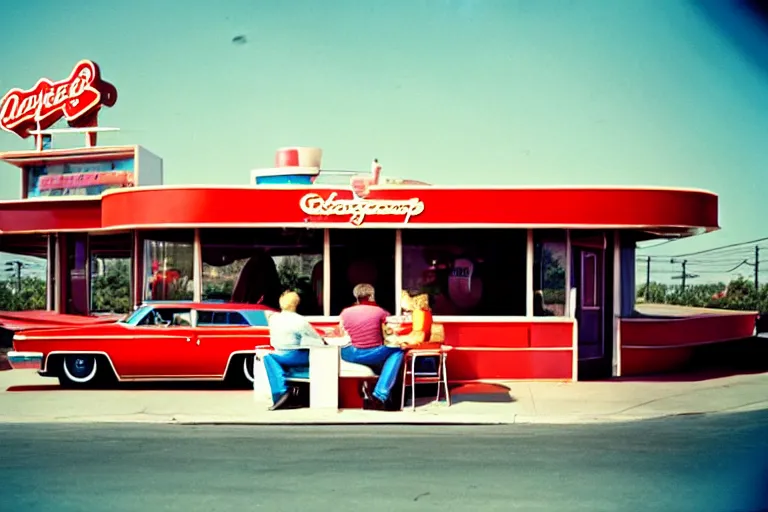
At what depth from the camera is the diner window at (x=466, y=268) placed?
15414 mm

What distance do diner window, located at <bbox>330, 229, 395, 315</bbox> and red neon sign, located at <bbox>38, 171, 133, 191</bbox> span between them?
7572 millimetres

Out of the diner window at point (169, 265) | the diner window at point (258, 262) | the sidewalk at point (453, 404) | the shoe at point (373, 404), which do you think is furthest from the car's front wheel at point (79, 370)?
the shoe at point (373, 404)

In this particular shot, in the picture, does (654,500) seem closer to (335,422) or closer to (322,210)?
(335,422)

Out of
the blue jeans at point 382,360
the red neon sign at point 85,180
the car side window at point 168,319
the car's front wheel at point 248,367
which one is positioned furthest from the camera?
the red neon sign at point 85,180

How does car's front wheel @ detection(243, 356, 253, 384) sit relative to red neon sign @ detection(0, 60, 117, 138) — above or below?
below

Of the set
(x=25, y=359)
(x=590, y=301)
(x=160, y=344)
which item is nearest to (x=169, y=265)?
(x=160, y=344)

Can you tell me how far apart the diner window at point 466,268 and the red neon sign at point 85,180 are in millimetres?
8398

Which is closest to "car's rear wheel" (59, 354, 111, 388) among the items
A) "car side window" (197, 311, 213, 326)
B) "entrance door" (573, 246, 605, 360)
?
"car side window" (197, 311, 213, 326)

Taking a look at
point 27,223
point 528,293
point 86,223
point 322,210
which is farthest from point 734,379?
point 27,223

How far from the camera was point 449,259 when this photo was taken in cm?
1553

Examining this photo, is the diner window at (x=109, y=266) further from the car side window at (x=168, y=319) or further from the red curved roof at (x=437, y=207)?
the car side window at (x=168, y=319)

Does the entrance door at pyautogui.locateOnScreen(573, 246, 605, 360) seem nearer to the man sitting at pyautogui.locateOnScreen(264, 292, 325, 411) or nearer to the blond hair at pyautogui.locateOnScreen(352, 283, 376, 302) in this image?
the blond hair at pyautogui.locateOnScreen(352, 283, 376, 302)

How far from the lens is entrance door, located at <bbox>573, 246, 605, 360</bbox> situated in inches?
647

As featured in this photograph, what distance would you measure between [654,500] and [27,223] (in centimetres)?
1541
